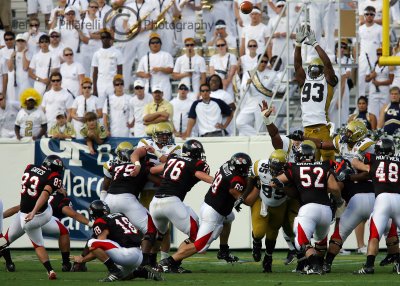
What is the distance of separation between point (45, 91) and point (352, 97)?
535 centimetres

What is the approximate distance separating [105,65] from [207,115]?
8.25ft

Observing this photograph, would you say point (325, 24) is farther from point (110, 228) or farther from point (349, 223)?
point (110, 228)

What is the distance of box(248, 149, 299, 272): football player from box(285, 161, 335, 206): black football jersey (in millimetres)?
258

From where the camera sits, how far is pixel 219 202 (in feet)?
43.6

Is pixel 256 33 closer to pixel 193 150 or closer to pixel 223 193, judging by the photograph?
pixel 193 150

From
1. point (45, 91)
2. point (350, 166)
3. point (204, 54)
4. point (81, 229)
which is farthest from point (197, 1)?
point (350, 166)

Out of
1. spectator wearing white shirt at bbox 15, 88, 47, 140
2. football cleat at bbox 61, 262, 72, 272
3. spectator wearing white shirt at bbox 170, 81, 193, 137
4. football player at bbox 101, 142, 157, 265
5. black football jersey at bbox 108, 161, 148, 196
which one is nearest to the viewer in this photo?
football cleat at bbox 61, 262, 72, 272

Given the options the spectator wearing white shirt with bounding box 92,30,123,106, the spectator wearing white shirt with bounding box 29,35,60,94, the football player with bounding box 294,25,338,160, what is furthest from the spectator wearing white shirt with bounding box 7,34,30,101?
the football player with bounding box 294,25,338,160

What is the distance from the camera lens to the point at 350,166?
45.2 ft

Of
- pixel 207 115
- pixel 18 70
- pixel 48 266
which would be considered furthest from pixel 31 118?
pixel 48 266

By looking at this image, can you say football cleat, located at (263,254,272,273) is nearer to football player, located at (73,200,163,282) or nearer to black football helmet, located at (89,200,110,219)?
football player, located at (73,200,163,282)

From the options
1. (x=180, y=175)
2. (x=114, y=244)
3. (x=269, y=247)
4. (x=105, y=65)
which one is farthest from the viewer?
(x=105, y=65)

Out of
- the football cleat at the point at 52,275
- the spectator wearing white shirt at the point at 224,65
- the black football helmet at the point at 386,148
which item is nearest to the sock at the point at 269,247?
the black football helmet at the point at 386,148

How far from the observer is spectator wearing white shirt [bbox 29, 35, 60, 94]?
65.2ft
